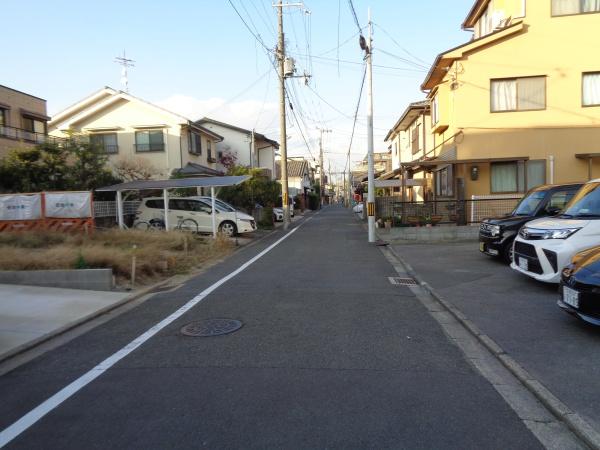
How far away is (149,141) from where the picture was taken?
29484 mm

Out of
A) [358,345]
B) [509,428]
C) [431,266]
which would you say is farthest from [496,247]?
[509,428]

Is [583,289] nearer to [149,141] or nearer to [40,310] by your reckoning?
[40,310]

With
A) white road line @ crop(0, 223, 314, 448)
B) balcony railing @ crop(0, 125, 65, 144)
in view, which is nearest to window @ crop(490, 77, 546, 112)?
white road line @ crop(0, 223, 314, 448)

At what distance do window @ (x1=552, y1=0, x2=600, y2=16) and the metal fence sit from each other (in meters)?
7.27

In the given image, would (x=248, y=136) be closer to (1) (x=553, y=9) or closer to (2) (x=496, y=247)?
(1) (x=553, y=9)

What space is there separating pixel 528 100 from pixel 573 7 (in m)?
3.56

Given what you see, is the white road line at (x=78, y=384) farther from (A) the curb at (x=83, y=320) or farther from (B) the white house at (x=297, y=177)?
(B) the white house at (x=297, y=177)

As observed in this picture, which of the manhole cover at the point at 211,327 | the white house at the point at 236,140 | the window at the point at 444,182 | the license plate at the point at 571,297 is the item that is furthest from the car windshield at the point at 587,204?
the white house at the point at 236,140

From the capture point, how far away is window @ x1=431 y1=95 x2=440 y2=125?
829 inches

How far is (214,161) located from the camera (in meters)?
36.4

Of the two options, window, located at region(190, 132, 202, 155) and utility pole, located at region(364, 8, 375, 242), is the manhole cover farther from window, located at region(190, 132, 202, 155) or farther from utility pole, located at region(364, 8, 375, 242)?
window, located at region(190, 132, 202, 155)

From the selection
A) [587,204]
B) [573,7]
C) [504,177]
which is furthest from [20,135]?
[587,204]

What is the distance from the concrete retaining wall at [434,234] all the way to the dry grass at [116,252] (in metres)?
5.91

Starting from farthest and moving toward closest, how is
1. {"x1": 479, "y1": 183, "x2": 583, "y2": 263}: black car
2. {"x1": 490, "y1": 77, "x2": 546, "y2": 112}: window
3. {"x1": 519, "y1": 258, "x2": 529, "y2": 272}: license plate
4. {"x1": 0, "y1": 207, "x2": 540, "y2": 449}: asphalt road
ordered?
{"x1": 490, "y1": 77, "x2": 546, "y2": 112}: window
{"x1": 479, "y1": 183, "x2": 583, "y2": 263}: black car
{"x1": 519, "y1": 258, "x2": 529, "y2": 272}: license plate
{"x1": 0, "y1": 207, "x2": 540, "y2": 449}: asphalt road
